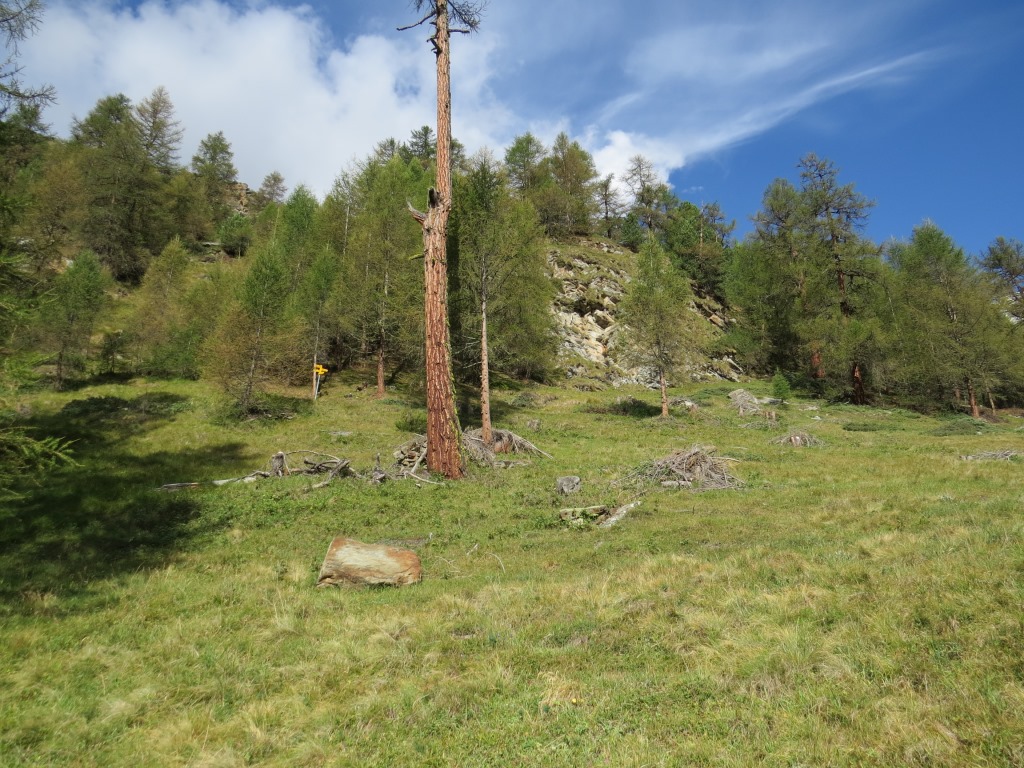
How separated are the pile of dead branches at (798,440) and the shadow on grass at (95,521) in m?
21.7

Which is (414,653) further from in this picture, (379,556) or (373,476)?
(373,476)

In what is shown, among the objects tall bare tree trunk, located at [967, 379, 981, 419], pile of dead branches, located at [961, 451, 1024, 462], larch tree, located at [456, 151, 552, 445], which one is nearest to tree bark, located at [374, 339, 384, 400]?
larch tree, located at [456, 151, 552, 445]

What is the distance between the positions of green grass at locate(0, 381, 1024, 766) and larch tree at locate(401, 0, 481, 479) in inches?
105

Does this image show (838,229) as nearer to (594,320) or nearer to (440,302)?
(594,320)

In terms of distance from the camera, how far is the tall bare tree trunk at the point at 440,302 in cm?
1474

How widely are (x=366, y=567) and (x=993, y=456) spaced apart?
19.9 meters

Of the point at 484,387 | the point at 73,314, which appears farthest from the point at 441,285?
the point at 73,314

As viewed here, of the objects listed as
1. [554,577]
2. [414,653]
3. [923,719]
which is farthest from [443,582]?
[923,719]

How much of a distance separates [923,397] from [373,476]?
42798 millimetres

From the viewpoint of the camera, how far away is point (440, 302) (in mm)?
15383

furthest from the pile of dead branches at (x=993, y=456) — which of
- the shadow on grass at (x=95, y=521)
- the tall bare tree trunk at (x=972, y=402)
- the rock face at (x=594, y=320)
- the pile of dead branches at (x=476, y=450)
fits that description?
the rock face at (x=594, y=320)

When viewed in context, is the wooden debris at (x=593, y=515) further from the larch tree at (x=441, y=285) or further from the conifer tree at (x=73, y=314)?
the conifer tree at (x=73, y=314)

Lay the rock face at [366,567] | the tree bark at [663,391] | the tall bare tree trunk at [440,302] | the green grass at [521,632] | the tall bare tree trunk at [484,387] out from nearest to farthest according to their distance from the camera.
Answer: the green grass at [521,632]
the rock face at [366,567]
the tall bare tree trunk at [440,302]
the tall bare tree trunk at [484,387]
the tree bark at [663,391]

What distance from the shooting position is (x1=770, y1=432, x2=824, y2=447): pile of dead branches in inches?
806
